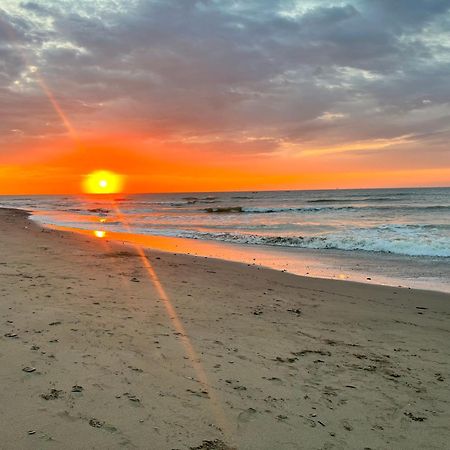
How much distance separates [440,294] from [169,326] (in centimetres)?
578

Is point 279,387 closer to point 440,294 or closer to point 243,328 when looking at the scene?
point 243,328

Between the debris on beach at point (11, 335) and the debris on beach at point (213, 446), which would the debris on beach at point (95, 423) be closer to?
the debris on beach at point (213, 446)

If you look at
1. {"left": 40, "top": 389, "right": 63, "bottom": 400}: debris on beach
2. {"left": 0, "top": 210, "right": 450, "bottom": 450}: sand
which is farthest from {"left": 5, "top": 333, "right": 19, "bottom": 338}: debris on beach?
{"left": 40, "top": 389, "right": 63, "bottom": 400}: debris on beach

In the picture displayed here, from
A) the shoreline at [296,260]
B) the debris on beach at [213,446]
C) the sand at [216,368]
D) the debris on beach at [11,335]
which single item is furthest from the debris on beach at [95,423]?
the shoreline at [296,260]

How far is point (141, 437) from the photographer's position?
2898 mm

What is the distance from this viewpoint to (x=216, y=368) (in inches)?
163

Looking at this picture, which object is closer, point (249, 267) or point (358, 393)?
point (358, 393)

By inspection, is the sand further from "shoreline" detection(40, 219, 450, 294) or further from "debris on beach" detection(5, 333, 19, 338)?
"shoreline" detection(40, 219, 450, 294)

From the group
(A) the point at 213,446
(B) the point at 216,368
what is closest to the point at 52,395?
(A) the point at 213,446

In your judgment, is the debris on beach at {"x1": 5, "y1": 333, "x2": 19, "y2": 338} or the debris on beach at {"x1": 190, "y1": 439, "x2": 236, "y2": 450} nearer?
the debris on beach at {"x1": 190, "y1": 439, "x2": 236, "y2": 450}

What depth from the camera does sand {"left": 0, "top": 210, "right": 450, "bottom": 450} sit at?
3051 millimetres

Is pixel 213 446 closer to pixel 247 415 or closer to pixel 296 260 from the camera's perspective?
pixel 247 415

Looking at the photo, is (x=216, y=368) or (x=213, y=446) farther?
(x=216, y=368)

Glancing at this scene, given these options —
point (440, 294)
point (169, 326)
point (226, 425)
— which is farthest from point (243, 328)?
point (440, 294)
